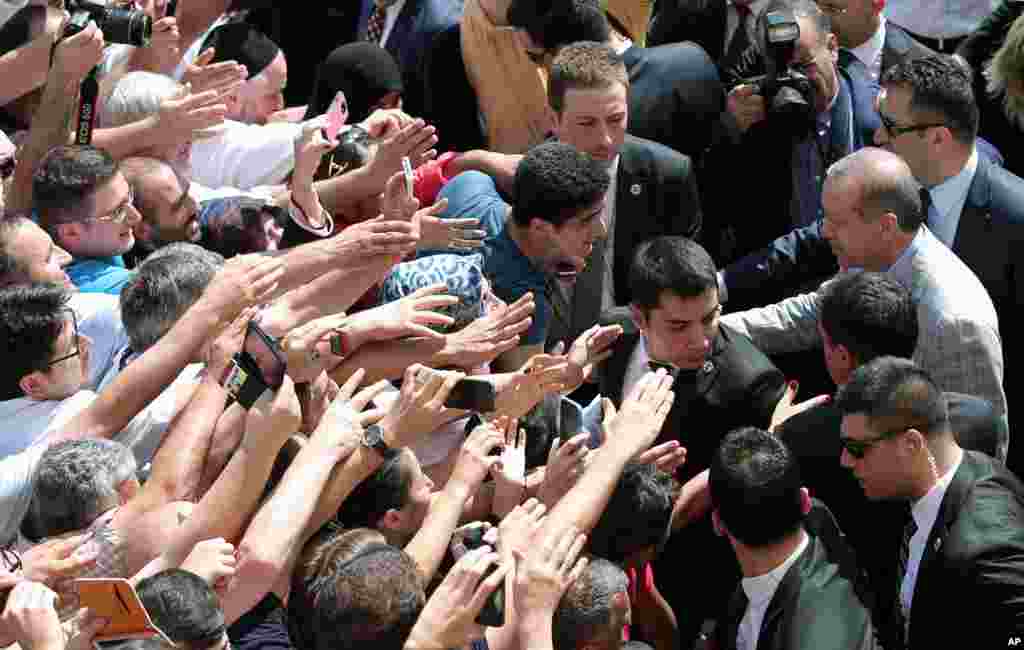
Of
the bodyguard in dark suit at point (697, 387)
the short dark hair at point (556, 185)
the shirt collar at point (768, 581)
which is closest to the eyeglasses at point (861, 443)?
the shirt collar at point (768, 581)

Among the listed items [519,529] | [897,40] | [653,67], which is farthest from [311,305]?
[897,40]

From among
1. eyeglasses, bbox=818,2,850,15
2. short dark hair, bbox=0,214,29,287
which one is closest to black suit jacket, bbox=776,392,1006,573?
eyeglasses, bbox=818,2,850,15

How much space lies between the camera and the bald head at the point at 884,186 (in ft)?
19.2

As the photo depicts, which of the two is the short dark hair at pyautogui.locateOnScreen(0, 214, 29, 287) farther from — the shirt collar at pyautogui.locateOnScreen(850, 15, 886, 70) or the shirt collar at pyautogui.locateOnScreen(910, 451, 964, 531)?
the shirt collar at pyautogui.locateOnScreen(850, 15, 886, 70)

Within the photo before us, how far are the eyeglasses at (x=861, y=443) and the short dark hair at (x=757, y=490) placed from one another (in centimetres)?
17

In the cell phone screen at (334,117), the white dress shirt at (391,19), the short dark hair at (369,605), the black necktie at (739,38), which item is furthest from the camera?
the white dress shirt at (391,19)

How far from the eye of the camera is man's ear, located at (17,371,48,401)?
489 centimetres

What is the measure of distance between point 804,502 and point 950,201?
172 centimetres

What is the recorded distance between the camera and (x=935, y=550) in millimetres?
4836

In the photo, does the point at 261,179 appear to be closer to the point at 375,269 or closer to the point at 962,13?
the point at 375,269

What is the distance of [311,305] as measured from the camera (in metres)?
5.39

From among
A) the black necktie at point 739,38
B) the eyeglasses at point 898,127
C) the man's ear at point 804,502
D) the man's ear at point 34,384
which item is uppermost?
the man's ear at point 34,384

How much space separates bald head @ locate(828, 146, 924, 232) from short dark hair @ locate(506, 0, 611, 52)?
1.27 meters

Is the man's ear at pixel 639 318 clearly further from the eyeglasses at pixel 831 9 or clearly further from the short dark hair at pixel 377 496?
the eyeglasses at pixel 831 9
